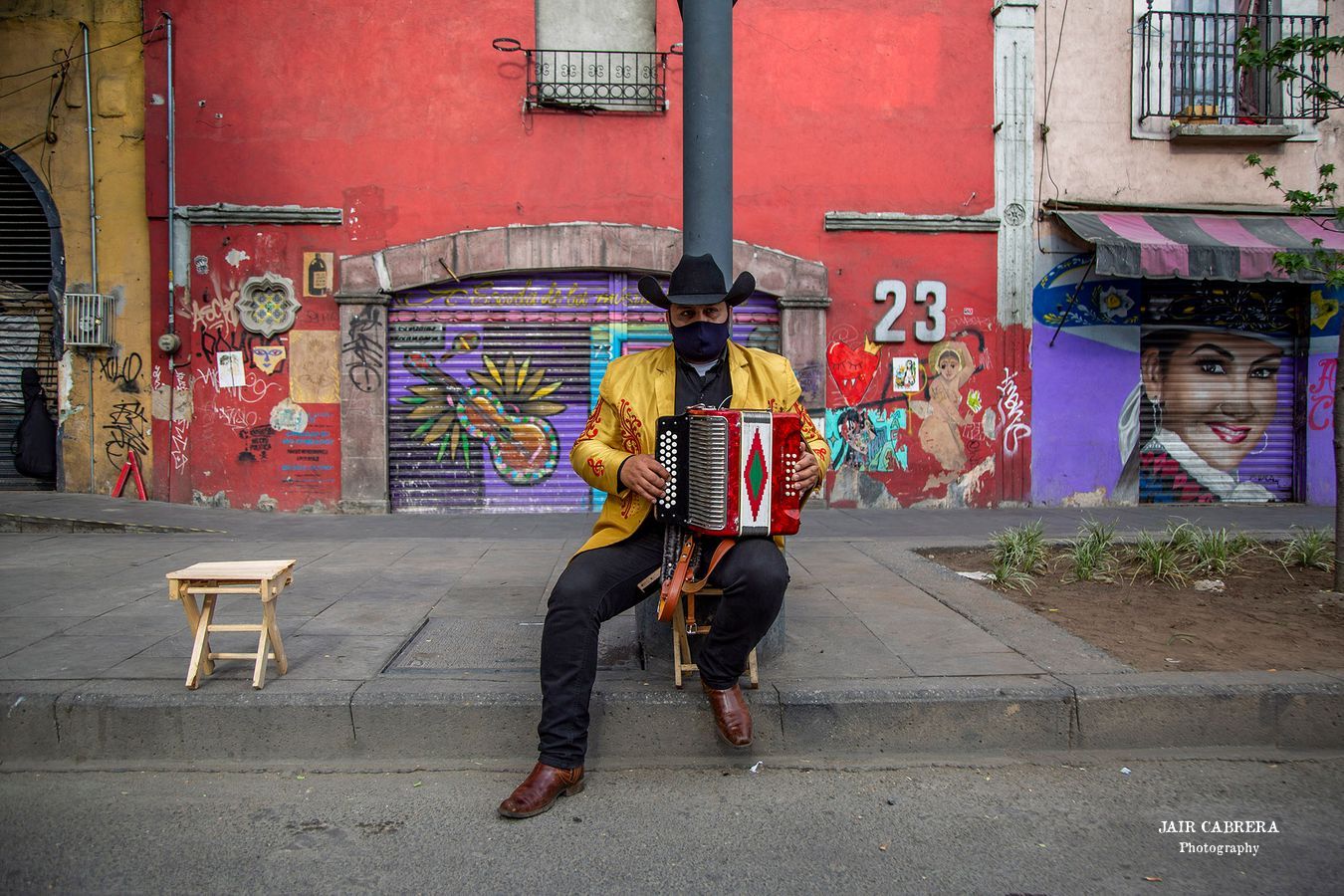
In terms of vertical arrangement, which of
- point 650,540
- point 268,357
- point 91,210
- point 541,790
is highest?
point 91,210

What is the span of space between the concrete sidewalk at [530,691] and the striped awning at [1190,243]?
551 centimetres

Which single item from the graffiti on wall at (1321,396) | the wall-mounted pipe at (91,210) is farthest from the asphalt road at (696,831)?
the graffiti on wall at (1321,396)

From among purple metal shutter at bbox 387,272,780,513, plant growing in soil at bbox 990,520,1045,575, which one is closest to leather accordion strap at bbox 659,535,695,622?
plant growing in soil at bbox 990,520,1045,575

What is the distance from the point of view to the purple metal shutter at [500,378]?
973 cm

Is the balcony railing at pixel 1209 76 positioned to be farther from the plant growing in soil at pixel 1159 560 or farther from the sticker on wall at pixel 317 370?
the sticker on wall at pixel 317 370

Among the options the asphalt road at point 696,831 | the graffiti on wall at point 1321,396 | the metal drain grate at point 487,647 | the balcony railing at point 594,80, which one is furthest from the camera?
the graffiti on wall at point 1321,396

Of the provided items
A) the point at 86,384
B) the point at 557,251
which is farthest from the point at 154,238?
the point at 557,251

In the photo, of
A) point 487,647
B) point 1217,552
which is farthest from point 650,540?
point 1217,552

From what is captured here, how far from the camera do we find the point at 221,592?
3641 millimetres

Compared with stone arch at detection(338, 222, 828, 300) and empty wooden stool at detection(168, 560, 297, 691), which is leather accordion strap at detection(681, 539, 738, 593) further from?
stone arch at detection(338, 222, 828, 300)

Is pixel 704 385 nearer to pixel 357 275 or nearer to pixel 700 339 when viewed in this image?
pixel 700 339

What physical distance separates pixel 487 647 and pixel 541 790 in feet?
4.56

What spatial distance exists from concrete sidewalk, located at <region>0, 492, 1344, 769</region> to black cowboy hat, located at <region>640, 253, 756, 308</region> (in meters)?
1.62

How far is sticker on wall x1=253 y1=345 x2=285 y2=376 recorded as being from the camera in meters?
9.50
